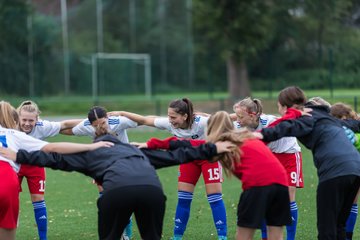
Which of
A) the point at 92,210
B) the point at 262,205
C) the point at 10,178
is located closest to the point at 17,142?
the point at 10,178

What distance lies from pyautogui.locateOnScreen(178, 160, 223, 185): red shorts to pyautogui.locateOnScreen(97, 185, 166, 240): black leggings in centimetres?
241

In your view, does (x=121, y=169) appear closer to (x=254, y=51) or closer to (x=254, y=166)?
(x=254, y=166)

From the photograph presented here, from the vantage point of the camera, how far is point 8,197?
272 inches

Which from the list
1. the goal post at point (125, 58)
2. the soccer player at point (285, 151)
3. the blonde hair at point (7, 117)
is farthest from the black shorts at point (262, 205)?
the goal post at point (125, 58)

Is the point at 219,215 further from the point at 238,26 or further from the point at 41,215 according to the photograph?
the point at 238,26

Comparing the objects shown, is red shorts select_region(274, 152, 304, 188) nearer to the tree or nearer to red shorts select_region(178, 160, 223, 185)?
red shorts select_region(178, 160, 223, 185)

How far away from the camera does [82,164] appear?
21.9ft

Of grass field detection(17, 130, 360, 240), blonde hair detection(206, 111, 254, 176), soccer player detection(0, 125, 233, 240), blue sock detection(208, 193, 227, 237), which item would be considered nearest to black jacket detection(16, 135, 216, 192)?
soccer player detection(0, 125, 233, 240)

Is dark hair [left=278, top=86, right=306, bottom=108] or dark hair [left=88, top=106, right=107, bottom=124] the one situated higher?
dark hair [left=278, top=86, right=306, bottom=108]

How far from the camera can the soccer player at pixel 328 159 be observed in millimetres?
7211

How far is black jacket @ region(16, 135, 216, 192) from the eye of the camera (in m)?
6.39

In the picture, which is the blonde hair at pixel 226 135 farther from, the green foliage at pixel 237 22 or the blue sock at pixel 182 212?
the green foliage at pixel 237 22

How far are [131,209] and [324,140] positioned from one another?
2.13 metres

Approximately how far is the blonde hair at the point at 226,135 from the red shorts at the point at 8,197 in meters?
1.83
